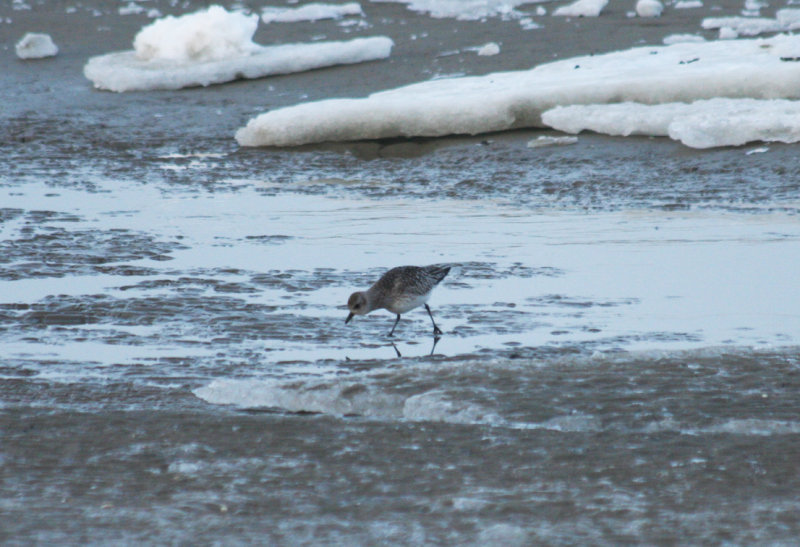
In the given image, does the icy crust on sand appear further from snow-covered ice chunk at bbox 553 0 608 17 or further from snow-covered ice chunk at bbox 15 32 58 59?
snow-covered ice chunk at bbox 15 32 58 59

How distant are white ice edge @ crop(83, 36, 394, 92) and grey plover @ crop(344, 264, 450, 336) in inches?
337

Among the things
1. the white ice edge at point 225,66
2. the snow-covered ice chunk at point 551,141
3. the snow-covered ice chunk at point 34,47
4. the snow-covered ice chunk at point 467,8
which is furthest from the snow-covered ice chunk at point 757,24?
the snow-covered ice chunk at point 34,47

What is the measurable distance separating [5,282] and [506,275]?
114 inches

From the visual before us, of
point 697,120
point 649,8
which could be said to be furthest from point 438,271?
point 649,8

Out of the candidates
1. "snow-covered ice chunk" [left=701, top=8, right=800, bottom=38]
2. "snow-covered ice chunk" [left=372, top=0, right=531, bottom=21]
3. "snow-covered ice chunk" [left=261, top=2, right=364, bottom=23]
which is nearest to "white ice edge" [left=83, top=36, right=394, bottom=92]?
"snow-covered ice chunk" [left=372, top=0, right=531, bottom=21]

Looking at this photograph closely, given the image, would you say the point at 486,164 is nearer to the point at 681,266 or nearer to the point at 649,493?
the point at 681,266

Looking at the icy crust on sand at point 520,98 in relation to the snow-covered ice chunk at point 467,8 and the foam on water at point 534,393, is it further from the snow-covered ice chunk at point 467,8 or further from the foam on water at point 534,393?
the foam on water at point 534,393

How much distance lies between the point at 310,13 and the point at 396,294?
12.0 m

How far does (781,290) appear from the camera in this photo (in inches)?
277

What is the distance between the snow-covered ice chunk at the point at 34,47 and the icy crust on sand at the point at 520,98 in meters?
5.22

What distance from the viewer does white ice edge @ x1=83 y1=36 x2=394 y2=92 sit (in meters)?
14.7

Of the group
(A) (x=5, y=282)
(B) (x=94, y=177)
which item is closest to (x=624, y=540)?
(A) (x=5, y=282)

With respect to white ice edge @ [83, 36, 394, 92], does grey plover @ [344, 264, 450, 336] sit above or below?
below

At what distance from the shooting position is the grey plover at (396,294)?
6.55m
